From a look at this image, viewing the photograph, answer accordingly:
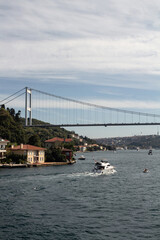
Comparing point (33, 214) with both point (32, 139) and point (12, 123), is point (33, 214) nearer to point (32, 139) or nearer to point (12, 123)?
point (32, 139)

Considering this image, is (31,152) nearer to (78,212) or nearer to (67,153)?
(67,153)

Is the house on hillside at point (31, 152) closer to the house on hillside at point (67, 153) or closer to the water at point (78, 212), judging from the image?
the house on hillside at point (67, 153)

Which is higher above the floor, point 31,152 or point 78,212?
point 31,152

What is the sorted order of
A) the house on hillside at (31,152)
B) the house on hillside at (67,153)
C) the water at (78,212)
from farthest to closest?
the house on hillside at (67,153), the house on hillside at (31,152), the water at (78,212)

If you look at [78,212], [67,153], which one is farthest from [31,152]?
[78,212]

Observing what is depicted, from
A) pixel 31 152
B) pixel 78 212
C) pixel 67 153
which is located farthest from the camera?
pixel 67 153

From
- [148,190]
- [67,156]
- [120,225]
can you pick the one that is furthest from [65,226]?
[67,156]

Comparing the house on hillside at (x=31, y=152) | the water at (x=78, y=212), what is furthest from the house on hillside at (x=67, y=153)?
the water at (x=78, y=212)

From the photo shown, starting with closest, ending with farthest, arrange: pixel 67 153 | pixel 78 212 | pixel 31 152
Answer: pixel 78 212 → pixel 31 152 → pixel 67 153
